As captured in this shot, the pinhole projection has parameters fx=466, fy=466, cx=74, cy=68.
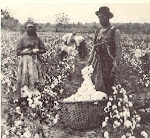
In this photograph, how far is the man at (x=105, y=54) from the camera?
336 centimetres

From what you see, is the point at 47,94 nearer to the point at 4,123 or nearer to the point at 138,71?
the point at 4,123

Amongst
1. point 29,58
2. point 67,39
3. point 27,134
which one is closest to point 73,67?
point 67,39

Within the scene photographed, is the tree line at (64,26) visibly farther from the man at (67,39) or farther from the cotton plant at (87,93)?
the cotton plant at (87,93)

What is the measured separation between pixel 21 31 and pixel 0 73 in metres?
0.35

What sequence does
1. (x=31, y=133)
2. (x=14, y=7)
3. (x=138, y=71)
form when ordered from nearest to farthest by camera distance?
(x=31, y=133) < (x=14, y=7) < (x=138, y=71)

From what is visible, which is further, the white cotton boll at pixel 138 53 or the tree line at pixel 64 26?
the white cotton boll at pixel 138 53

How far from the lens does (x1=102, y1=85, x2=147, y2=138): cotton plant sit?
308cm

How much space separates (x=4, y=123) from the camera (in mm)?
3209

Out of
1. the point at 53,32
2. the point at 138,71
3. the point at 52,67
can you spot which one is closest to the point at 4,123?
the point at 52,67

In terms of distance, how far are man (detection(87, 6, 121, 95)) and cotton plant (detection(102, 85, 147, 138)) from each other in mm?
98

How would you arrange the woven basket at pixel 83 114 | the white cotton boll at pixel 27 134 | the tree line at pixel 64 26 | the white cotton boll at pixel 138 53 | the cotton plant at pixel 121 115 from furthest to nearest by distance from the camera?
the white cotton boll at pixel 138 53 → the tree line at pixel 64 26 → the woven basket at pixel 83 114 → the cotton plant at pixel 121 115 → the white cotton boll at pixel 27 134

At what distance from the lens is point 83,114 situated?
321 centimetres

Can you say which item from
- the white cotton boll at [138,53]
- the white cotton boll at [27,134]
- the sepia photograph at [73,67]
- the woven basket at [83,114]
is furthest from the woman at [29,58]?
the white cotton boll at [138,53]

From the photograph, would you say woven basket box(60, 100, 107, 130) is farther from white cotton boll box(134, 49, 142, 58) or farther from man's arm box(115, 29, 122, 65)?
white cotton boll box(134, 49, 142, 58)
